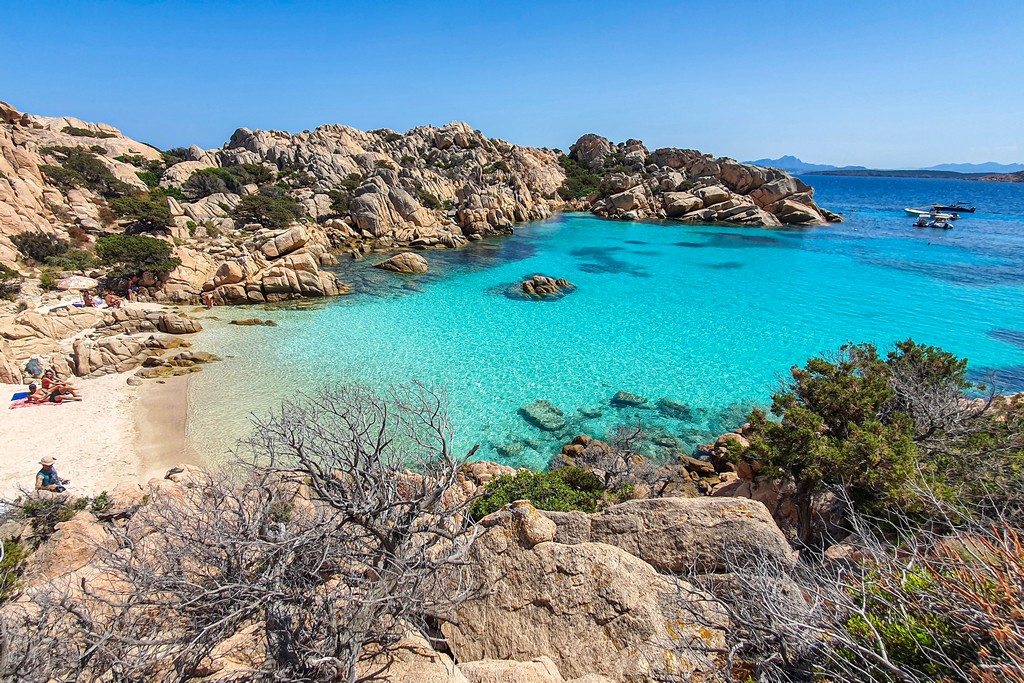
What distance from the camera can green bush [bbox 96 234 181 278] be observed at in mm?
25688

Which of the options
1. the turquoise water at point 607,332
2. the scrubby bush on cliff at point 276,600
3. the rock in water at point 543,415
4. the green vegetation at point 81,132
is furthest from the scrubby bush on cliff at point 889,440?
the green vegetation at point 81,132

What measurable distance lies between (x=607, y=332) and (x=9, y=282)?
30.7m

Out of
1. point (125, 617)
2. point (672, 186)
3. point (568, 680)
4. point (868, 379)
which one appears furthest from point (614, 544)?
point (672, 186)

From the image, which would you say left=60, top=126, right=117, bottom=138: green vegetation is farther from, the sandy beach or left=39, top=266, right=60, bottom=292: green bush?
the sandy beach

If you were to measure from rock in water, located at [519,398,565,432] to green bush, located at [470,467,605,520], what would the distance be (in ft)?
14.8

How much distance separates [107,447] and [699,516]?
1609cm

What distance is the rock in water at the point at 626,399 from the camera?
659 inches

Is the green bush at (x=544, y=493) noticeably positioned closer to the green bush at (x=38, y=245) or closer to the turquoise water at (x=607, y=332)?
the turquoise water at (x=607, y=332)

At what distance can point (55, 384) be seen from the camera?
1527 cm

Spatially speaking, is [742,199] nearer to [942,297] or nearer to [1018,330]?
[942,297]

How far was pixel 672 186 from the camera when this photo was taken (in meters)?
69.9

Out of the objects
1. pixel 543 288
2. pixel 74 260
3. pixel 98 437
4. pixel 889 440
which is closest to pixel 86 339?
pixel 98 437

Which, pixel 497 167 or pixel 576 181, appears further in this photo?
pixel 576 181

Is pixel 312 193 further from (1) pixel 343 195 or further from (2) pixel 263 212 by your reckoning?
(2) pixel 263 212
